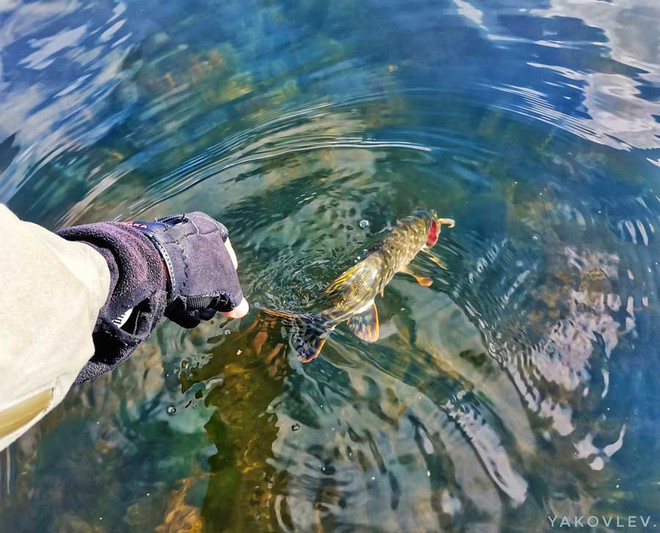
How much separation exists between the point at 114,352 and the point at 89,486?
6.17 ft

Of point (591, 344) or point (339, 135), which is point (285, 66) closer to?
point (339, 135)

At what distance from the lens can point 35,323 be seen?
1.67 metres

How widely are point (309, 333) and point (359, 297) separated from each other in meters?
0.43

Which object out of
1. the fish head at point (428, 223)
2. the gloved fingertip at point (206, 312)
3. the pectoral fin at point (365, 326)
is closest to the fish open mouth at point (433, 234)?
the fish head at point (428, 223)

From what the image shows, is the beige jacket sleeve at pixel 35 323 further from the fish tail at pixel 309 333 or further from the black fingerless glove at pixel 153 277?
the fish tail at pixel 309 333

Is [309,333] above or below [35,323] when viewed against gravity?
below

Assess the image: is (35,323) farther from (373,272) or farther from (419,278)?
(419,278)

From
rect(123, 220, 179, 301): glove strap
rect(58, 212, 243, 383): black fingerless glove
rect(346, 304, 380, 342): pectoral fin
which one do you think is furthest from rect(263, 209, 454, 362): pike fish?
rect(123, 220, 179, 301): glove strap

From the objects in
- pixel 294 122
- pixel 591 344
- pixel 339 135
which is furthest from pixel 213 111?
pixel 591 344

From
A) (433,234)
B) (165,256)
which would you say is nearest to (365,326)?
(433,234)

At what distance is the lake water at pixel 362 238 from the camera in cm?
368

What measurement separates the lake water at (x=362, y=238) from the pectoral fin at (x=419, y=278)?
0.33 ft
